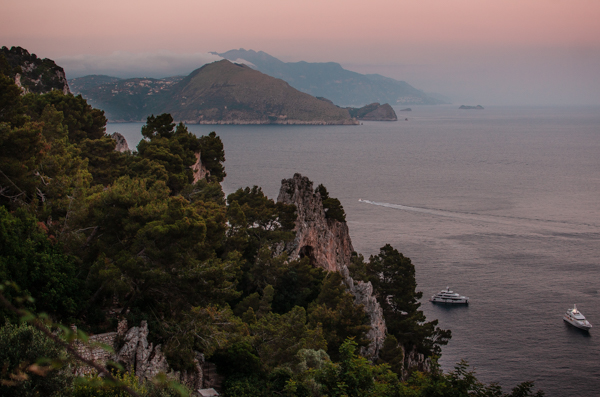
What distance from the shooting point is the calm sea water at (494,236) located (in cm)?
4503

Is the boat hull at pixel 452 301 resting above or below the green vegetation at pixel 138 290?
below

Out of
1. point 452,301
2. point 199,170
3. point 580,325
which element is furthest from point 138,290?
point 580,325

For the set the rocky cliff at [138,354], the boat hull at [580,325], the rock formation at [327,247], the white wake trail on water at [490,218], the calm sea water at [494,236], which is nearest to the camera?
the rocky cliff at [138,354]

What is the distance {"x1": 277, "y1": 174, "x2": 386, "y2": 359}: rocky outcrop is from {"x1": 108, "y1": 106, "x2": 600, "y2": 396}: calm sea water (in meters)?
12.2

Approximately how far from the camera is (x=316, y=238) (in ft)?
153

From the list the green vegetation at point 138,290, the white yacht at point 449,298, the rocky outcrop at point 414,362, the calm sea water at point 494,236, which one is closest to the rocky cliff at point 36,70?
the calm sea water at point 494,236

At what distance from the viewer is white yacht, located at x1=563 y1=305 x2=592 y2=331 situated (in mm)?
47188

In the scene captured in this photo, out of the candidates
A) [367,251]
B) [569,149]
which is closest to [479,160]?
[569,149]

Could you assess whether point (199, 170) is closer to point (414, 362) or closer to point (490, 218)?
point (414, 362)

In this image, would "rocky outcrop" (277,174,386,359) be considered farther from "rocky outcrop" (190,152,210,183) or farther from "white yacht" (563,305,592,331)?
"white yacht" (563,305,592,331)

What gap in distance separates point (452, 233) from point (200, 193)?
161 ft

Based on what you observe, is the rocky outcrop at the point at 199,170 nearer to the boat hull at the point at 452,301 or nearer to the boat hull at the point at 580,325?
the boat hull at the point at 452,301

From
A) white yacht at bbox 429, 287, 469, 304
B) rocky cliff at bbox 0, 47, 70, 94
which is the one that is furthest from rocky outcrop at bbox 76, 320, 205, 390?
rocky cliff at bbox 0, 47, 70, 94

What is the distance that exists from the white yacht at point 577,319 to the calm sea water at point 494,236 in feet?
2.52
